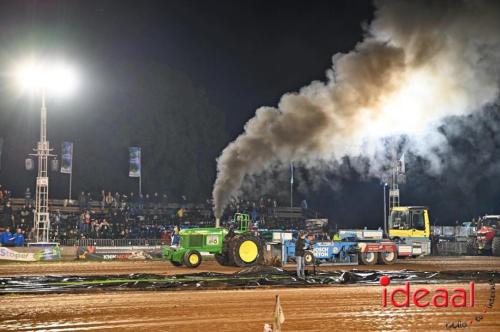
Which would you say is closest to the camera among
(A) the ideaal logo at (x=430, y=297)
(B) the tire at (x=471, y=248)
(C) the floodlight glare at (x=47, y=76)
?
(A) the ideaal logo at (x=430, y=297)

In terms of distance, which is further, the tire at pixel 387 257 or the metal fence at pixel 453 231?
the metal fence at pixel 453 231

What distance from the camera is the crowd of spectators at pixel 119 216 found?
34188 mm

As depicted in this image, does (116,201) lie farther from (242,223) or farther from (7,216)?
(242,223)

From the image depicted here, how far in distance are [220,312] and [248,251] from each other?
10.8 meters

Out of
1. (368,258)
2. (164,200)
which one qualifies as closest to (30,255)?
(368,258)

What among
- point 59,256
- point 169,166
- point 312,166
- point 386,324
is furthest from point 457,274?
point 312,166

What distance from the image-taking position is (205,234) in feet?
75.9

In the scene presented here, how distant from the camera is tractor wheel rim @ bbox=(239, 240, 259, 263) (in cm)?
2245

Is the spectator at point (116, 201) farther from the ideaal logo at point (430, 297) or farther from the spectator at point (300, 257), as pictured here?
the ideaal logo at point (430, 297)

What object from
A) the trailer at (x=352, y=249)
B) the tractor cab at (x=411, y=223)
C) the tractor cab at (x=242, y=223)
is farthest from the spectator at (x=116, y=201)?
the tractor cab at (x=411, y=223)

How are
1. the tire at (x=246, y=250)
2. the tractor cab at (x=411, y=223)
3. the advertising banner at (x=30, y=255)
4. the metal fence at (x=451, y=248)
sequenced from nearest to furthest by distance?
1. the tire at (x=246, y=250)
2. the advertising banner at (x=30, y=255)
3. the tractor cab at (x=411, y=223)
4. the metal fence at (x=451, y=248)

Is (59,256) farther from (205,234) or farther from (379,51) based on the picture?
(379,51)

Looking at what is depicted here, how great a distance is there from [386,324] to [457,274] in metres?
9.35

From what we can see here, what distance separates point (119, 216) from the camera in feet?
122
